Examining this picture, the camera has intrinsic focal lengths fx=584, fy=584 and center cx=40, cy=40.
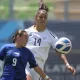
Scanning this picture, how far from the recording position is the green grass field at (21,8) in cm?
1431

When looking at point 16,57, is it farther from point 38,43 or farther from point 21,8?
point 21,8

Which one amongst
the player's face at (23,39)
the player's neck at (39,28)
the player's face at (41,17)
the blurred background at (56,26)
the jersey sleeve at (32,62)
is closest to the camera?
the player's face at (23,39)

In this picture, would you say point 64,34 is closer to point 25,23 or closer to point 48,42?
point 25,23

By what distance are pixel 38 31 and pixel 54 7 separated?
16.6 feet

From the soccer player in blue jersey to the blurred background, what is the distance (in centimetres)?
532

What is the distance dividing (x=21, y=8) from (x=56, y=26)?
40.7 inches

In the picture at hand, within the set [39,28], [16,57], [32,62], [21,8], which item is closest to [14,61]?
[16,57]

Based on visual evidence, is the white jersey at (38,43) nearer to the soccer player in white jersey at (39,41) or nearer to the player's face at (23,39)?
the soccer player in white jersey at (39,41)

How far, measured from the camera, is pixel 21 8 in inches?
574

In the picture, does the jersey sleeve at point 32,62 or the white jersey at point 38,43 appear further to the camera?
the white jersey at point 38,43

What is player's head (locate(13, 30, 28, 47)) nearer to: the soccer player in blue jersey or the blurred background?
the soccer player in blue jersey

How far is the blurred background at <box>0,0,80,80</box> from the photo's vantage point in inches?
561

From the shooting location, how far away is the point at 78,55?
566 inches

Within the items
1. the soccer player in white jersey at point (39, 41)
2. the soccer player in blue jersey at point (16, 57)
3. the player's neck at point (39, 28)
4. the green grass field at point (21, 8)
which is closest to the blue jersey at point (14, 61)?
the soccer player in blue jersey at point (16, 57)
